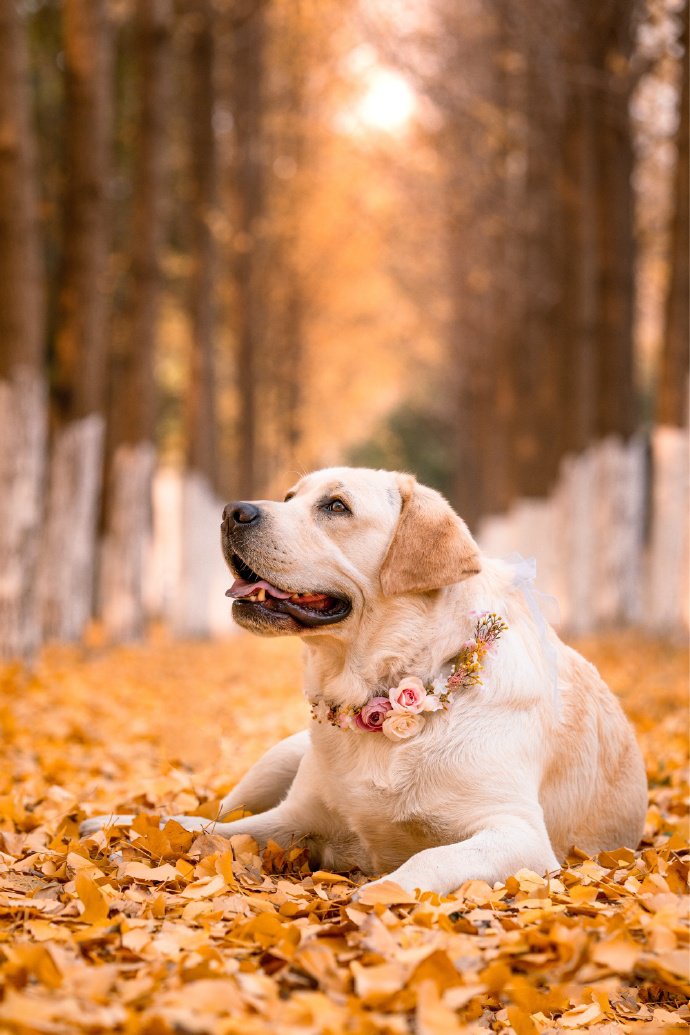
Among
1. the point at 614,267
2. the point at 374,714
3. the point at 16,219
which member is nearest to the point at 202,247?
the point at 614,267

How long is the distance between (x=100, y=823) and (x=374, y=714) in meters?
1.31

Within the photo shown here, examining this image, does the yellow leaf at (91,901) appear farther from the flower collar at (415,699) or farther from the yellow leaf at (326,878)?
the flower collar at (415,699)

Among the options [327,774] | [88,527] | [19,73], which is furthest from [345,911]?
[88,527]

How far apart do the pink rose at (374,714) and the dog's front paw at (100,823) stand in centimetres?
115

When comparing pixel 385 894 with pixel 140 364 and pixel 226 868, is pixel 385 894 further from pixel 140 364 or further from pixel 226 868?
pixel 140 364

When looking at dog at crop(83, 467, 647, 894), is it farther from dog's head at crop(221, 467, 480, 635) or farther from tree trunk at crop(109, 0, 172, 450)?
tree trunk at crop(109, 0, 172, 450)

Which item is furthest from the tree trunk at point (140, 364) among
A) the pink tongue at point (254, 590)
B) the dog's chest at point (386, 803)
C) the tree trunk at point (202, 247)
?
the dog's chest at point (386, 803)

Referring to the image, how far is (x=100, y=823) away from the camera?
15.0ft

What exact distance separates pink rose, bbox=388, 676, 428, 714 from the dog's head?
11.6 inches

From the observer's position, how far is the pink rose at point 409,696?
391 cm

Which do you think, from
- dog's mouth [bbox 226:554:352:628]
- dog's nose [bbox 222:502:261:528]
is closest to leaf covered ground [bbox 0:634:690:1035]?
dog's mouth [bbox 226:554:352:628]

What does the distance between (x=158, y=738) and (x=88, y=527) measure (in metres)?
5.57

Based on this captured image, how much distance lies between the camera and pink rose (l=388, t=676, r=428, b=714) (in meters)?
3.91

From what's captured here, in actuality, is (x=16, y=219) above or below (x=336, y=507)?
above
